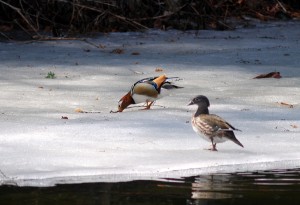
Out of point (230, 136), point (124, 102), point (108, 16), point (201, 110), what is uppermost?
point (108, 16)

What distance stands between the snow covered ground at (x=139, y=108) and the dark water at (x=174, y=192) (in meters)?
0.23

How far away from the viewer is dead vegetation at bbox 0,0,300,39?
53.3ft

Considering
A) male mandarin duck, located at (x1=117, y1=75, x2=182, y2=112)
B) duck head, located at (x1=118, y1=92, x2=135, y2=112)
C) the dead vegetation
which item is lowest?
duck head, located at (x1=118, y1=92, x2=135, y2=112)

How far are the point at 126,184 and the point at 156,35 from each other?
32.6 feet

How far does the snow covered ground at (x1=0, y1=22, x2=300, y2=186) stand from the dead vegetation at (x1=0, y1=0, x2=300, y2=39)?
1.52 feet

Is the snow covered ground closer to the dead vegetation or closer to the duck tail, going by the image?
the duck tail

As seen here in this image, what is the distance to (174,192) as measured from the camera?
6484mm

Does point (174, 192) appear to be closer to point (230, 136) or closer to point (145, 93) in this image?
point (230, 136)

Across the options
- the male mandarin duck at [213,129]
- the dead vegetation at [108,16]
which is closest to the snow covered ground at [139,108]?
the male mandarin duck at [213,129]

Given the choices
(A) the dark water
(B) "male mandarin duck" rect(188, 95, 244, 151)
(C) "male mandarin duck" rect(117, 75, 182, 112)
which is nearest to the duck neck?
(B) "male mandarin duck" rect(188, 95, 244, 151)

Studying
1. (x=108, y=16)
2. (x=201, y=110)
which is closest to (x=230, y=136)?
(x=201, y=110)

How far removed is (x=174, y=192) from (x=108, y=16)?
34.8 ft

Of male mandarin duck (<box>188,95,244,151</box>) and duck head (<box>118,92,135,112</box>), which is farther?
duck head (<box>118,92,135,112</box>)

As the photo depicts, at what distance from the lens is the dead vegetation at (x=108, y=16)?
640 inches
